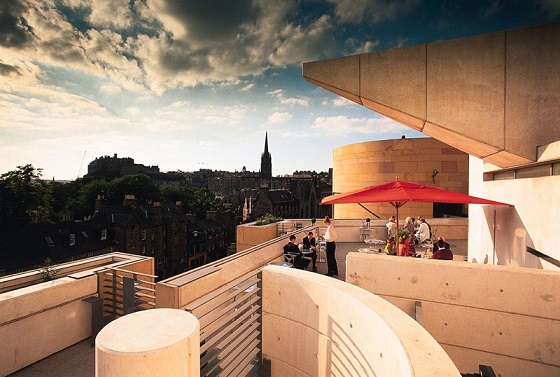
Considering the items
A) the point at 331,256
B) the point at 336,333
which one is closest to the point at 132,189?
the point at 331,256

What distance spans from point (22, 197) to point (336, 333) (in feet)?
156

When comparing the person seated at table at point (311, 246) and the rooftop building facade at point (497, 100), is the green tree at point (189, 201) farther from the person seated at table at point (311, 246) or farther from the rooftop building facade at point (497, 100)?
the rooftop building facade at point (497, 100)

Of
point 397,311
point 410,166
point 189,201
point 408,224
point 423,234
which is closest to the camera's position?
point 397,311

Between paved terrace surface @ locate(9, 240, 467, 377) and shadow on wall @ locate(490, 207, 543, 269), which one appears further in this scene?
shadow on wall @ locate(490, 207, 543, 269)

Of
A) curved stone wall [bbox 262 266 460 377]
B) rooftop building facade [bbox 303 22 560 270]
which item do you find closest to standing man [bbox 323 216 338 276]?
rooftop building facade [bbox 303 22 560 270]

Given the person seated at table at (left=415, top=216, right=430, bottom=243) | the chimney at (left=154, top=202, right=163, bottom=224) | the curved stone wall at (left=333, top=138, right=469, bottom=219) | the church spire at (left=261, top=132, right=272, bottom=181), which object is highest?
the church spire at (left=261, top=132, right=272, bottom=181)

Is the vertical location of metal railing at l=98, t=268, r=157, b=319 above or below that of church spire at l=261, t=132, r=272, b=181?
below

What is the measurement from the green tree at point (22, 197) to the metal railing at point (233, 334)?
143 feet

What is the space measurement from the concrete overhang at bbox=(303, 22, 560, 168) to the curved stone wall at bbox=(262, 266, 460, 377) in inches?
215

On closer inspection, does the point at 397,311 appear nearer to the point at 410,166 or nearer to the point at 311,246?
the point at 311,246

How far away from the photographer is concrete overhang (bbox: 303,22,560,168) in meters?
6.68

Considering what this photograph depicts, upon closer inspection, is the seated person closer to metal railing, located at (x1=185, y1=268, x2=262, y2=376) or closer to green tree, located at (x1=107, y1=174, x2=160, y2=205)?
metal railing, located at (x1=185, y1=268, x2=262, y2=376)

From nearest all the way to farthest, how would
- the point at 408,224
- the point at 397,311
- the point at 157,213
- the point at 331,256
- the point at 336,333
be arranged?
the point at 397,311
the point at 336,333
the point at 331,256
the point at 408,224
the point at 157,213

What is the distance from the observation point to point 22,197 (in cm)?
3725
